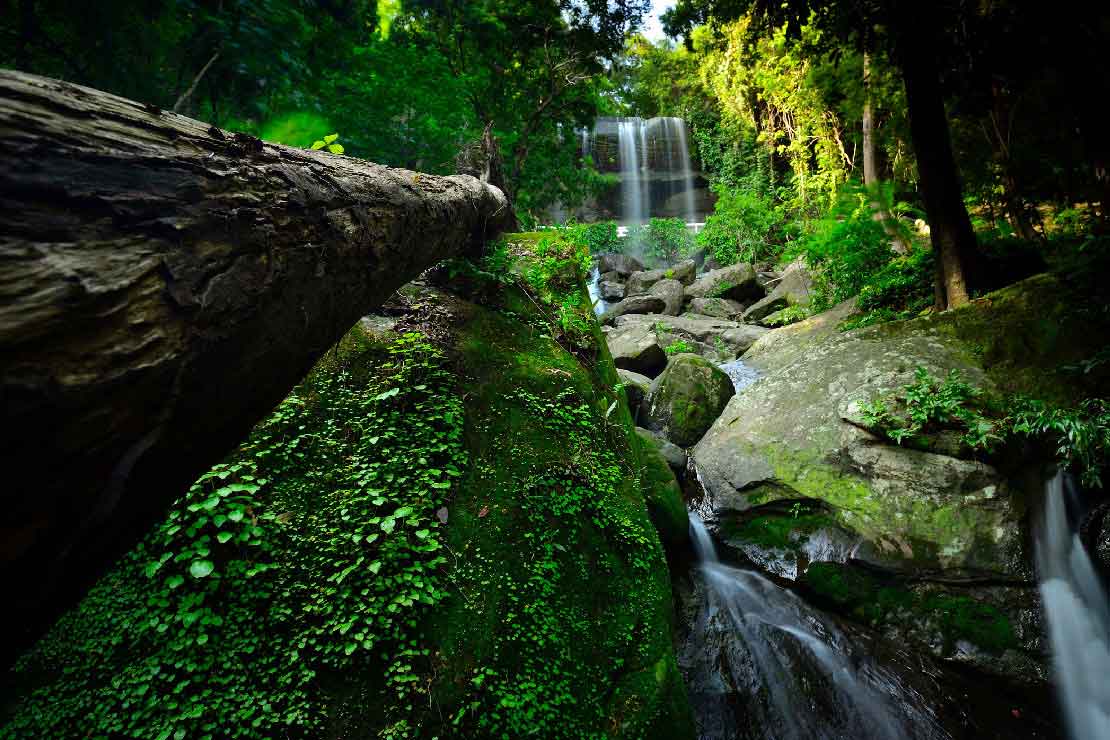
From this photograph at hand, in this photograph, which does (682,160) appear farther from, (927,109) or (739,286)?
(927,109)

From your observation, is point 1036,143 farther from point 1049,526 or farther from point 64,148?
point 64,148

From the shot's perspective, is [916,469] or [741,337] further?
[741,337]

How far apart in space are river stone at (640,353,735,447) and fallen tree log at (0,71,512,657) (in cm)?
578

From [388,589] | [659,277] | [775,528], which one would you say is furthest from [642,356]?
[659,277]

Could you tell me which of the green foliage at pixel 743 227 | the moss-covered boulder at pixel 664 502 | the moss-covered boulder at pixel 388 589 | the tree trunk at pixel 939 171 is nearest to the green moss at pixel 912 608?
the moss-covered boulder at pixel 664 502

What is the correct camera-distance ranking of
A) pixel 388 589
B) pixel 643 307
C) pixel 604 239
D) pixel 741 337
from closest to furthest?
pixel 388 589 < pixel 741 337 < pixel 643 307 < pixel 604 239

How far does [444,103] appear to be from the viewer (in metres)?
8.74

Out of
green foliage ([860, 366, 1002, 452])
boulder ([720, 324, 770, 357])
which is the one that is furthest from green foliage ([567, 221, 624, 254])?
green foliage ([860, 366, 1002, 452])

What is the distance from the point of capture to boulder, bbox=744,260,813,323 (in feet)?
39.9

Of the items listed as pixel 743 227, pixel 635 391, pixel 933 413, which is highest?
pixel 743 227

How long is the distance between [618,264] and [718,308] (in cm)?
843

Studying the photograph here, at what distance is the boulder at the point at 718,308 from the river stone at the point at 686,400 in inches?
278

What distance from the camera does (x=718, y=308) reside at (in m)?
13.9

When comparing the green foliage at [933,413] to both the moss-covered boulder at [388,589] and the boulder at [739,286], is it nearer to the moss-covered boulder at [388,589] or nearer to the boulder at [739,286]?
the moss-covered boulder at [388,589]
